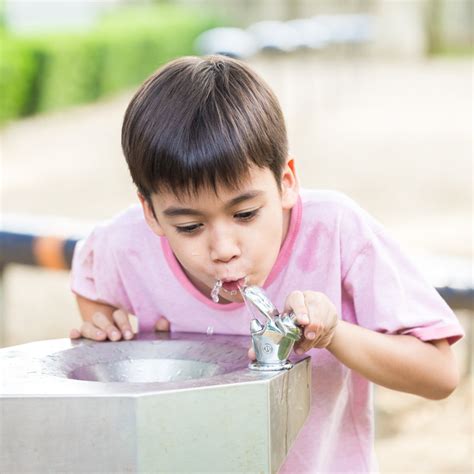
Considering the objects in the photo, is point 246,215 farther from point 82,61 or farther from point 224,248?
point 82,61

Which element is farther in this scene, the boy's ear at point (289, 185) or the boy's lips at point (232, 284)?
the boy's ear at point (289, 185)

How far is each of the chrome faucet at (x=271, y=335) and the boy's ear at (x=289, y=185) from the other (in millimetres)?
306

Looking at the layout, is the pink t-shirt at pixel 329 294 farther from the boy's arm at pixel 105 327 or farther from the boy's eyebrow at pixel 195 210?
the boy's eyebrow at pixel 195 210

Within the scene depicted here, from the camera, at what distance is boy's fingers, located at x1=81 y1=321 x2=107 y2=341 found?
1812 millimetres

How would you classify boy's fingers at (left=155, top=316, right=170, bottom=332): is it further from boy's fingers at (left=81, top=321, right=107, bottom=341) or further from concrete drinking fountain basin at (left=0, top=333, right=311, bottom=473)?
concrete drinking fountain basin at (left=0, top=333, right=311, bottom=473)

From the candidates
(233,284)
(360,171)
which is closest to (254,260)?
(233,284)

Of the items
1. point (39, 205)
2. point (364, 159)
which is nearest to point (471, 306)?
point (39, 205)

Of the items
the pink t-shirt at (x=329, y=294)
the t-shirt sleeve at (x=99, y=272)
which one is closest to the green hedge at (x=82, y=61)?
the t-shirt sleeve at (x=99, y=272)

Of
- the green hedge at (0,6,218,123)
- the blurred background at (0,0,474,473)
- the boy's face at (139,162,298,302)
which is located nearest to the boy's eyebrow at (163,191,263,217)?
the boy's face at (139,162,298,302)

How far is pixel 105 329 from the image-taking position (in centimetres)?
185

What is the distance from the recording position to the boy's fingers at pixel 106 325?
181 cm

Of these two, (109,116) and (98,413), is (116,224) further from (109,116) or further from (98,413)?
(109,116)

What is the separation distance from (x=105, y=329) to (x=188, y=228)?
293 mm

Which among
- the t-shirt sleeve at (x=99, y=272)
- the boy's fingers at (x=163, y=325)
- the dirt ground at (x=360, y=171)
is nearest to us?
the boy's fingers at (x=163, y=325)
